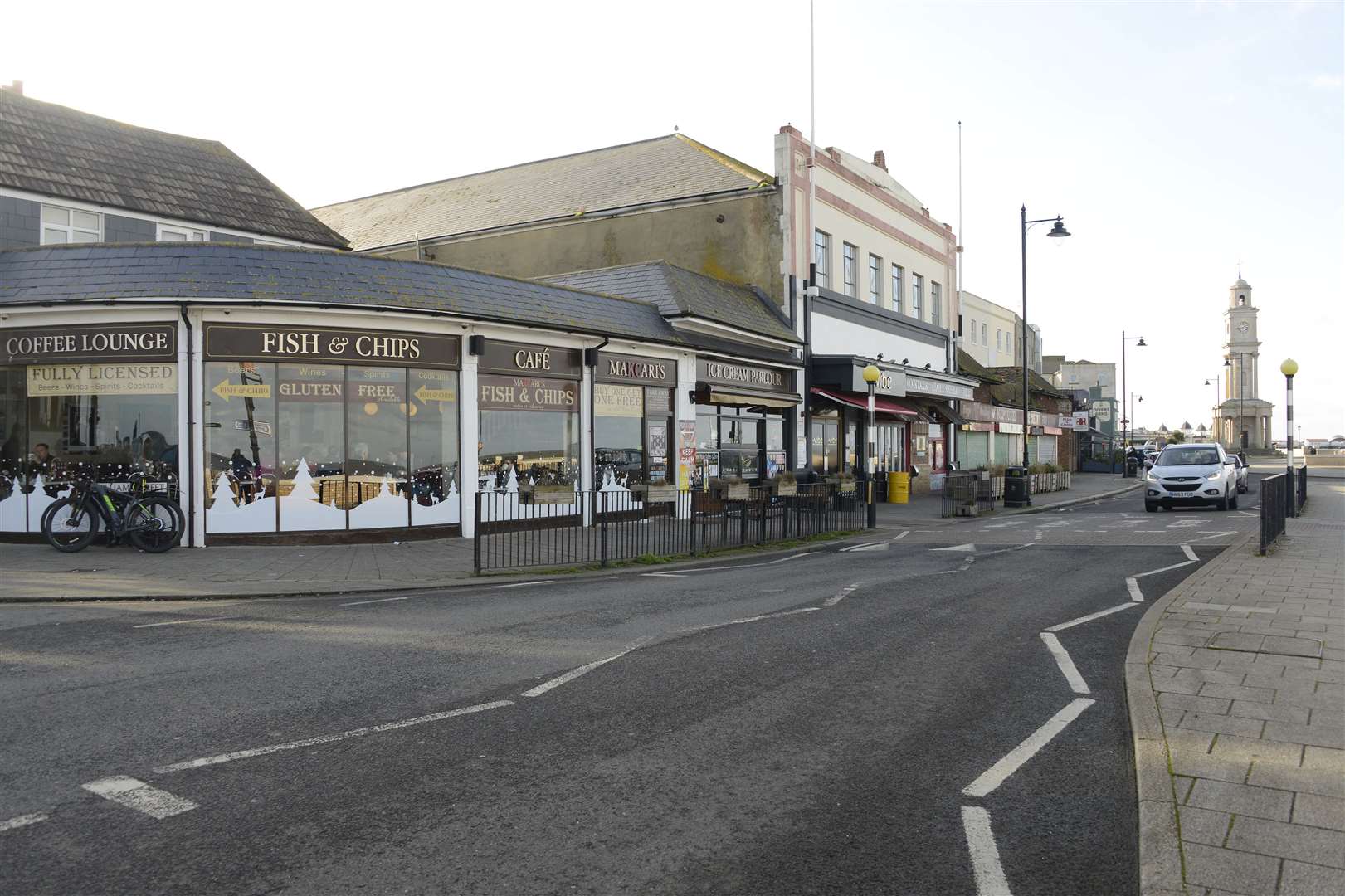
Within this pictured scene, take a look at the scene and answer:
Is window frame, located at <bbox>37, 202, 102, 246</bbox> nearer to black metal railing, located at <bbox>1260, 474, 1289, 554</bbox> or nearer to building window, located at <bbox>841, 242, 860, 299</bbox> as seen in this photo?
building window, located at <bbox>841, 242, 860, 299</bbox>

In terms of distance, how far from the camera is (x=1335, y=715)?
218 inches

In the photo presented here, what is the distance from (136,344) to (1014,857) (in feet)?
51.1

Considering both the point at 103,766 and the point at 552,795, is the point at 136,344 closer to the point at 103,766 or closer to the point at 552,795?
the point at 103,766

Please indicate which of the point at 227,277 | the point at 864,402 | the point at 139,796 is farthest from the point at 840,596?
the point at 864,402

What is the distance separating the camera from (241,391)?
15430 mm

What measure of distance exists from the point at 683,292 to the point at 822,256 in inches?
294

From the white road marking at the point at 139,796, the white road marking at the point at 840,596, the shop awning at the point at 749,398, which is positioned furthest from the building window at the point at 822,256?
the white road marking at the point at 139,796

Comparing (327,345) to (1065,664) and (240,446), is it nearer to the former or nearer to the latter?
(240,446)

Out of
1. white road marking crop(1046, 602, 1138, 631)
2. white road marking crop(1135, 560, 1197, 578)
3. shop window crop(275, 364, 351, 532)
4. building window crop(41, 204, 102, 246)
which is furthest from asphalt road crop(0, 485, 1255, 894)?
building window crop(41, 204, 102, 246)

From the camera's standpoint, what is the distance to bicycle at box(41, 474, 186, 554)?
14391 mm

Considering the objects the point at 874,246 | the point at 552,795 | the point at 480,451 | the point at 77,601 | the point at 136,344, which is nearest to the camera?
the point at 552,795

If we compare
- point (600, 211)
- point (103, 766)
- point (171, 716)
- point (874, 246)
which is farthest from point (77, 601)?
point (874, 246)

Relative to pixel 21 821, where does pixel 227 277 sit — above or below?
above

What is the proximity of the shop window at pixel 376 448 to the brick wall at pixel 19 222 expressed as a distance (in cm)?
1015
